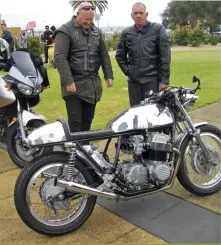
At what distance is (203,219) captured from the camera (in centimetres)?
304

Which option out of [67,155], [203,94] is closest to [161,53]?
[67,155]

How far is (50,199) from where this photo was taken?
2.81 m

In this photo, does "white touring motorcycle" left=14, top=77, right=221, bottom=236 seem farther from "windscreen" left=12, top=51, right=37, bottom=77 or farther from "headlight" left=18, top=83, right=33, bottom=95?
"windscreen" left=12, top=51, right=37, bottom=77

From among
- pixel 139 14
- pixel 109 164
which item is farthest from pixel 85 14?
pixel 109 164

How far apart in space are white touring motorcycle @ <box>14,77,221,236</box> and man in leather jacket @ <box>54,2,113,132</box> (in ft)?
2.92

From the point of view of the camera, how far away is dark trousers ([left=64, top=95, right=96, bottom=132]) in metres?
3.89

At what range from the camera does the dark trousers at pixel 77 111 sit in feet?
12.8

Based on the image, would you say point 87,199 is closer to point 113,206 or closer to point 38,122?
point 113,206

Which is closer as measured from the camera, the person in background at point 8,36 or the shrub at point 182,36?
the person in background at point 8,36

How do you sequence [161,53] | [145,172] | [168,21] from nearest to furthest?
[145,172] → [161,53] → [168,21]

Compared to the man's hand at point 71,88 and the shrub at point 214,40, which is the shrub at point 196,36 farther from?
the man's hand at point 71,88

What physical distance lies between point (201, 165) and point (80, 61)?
1.59 meters

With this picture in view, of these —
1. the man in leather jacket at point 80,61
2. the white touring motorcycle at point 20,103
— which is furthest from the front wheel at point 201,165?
the white touring motorcycle at point 20,103

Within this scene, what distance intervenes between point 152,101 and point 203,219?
1079 mm
